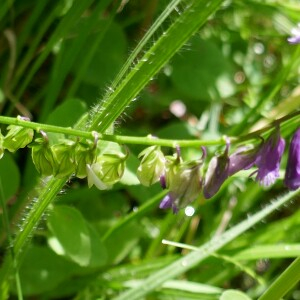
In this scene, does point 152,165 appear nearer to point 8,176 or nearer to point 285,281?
point 285,281

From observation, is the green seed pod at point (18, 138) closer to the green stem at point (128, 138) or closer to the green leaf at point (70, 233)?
the green stem at point (128, 138)

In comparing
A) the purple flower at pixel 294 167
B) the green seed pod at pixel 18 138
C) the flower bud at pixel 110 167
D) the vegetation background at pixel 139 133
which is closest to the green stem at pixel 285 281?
the vegetation background at pixel 139 133

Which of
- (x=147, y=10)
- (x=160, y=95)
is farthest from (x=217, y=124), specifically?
(x=147, y=10)

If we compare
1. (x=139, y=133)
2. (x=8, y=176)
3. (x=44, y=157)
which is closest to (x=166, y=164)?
(x=44, y=157)

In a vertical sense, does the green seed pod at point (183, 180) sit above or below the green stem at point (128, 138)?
below

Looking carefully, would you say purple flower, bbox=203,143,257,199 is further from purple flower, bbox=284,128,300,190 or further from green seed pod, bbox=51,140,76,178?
green seed pod, bbox=51,140,76,178

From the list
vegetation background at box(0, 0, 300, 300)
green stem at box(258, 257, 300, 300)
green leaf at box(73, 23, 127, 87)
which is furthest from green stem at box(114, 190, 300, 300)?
green leaf at box(73, 23, 127, 87)

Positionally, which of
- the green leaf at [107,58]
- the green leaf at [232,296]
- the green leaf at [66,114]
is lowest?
the green leaf at [232,296]

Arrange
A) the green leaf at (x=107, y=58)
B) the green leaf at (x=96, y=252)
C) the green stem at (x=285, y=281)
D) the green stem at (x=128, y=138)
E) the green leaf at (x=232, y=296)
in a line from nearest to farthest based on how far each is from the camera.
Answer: the green stem at (x=128, y=138) → the green stem at (x=285, y=281) → the green leaf at (x=232, y=296) → the green leaf at (x=96, y=252) → the green leaf at (x=107, y=58)
